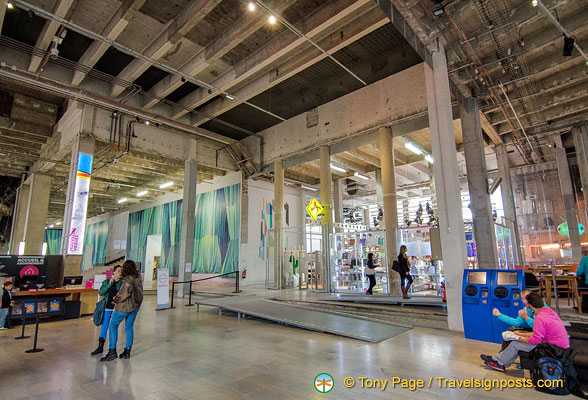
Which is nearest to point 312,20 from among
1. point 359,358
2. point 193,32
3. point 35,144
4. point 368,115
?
point 193,32

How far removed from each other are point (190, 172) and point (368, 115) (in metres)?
7.81

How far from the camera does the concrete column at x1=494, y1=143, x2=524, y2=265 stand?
10.7 m

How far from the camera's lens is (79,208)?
1045 cm

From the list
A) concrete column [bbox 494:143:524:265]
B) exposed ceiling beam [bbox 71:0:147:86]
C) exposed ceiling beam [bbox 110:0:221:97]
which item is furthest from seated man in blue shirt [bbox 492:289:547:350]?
exposed ceiling beam [bbox 71:0:147:86]

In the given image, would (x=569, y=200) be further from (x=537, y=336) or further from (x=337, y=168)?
(x=537, y=336)

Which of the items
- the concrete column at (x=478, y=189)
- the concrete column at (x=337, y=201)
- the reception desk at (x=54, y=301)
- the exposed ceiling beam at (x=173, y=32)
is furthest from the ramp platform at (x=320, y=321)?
the concrete column at (x=337, y=201)

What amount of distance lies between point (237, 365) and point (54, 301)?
6.09 m

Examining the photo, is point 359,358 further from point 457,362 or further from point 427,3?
point 427,3

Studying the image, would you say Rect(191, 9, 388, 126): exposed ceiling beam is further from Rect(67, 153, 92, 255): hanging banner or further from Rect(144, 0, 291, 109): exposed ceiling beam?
Rect(67, 153, 92, 255): hanging banner

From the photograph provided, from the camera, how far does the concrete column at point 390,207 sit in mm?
10055

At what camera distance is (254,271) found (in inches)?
635

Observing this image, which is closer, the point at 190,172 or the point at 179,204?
the point at 190,172

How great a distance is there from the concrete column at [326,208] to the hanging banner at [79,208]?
788cm

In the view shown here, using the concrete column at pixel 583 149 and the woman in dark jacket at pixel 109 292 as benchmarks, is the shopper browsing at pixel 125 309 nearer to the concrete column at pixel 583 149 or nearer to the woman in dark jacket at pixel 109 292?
the woman in dark jacket at pixel 109 292
